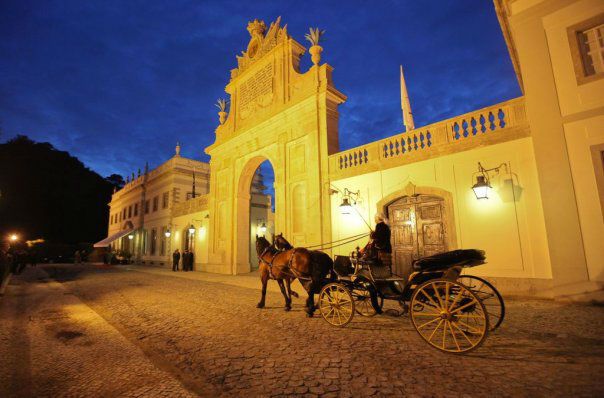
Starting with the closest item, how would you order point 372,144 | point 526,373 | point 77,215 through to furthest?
point 526,373, point 372,144, point 77,215

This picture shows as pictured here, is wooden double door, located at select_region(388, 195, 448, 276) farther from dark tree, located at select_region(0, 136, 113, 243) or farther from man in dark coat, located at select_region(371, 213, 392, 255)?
dark tree, located at select_region(0, 136, 113, 243)

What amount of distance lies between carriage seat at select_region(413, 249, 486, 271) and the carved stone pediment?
14.4 m

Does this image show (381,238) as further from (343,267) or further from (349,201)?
(349,201)

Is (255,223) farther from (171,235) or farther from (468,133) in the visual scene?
(468,133)

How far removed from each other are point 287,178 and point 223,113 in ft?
28.1

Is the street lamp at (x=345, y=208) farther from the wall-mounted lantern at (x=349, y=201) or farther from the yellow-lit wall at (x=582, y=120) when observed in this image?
the yellow-lit wall at (x=582, y=120)

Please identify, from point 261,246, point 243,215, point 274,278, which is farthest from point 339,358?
point 243,215

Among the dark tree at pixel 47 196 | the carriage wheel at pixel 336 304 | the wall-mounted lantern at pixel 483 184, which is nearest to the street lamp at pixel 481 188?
the wall-mounted lantern at pixel 483 184

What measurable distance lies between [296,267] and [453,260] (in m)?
3.13

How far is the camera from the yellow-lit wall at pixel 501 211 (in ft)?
22.5

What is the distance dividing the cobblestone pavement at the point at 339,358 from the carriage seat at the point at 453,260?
1.07 meters

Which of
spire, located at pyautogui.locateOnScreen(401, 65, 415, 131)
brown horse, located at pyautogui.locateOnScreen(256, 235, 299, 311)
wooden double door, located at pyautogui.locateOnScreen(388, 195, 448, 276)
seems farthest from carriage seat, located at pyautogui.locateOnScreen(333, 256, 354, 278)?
spire, located at pyautogui.locateOnScreen(401, 65, 415, 131)

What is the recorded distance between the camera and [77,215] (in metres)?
44.8

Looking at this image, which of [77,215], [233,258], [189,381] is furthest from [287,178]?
[77,215]
